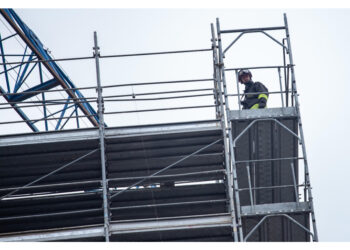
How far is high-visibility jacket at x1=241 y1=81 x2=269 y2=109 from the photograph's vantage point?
15156 mm

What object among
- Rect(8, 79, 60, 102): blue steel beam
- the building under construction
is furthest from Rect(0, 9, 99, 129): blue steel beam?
the building under construction

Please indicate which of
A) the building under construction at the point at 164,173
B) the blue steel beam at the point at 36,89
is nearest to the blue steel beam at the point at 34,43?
the blue steel beam at the point at 36,89

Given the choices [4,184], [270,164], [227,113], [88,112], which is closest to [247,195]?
[270,164]

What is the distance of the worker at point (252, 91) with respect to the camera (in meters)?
15.2

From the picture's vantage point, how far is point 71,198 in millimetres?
14984

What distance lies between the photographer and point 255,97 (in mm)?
15484

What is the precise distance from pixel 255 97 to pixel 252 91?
0.47 feet

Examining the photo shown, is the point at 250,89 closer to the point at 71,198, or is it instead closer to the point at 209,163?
the point at 209,163

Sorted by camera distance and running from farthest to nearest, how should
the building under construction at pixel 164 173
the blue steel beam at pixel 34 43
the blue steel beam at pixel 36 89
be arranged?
the blue steel beam at pixel 36 89 < the blue steel beam at pixel 34 43 < the building under construction at pixel 164 173

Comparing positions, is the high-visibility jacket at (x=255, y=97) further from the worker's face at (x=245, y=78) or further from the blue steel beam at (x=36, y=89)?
the blue steel beam at (x=36, y=89)

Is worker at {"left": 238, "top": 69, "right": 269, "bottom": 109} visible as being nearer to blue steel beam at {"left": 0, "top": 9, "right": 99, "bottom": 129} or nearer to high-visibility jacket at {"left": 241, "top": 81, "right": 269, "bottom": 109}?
high-visibility jacket at {"left": 241, "top": 81, "right": 269, "bottom": 109}

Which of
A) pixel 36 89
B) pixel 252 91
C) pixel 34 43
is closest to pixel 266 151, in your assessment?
pixel 252 91

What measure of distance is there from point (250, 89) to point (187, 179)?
7.04 feet

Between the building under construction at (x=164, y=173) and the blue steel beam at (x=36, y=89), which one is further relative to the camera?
the blue steel beam at (x=36, y=89)
